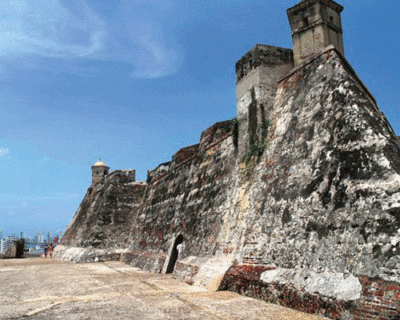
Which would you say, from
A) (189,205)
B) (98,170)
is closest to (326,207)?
(189,205)

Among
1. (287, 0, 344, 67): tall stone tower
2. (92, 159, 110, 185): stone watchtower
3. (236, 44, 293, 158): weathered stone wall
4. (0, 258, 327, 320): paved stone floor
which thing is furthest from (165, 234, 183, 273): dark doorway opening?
(92, 159, 110, 185): stone watchtower

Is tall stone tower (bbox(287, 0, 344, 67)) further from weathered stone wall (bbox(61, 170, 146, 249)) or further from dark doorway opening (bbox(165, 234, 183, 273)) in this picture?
weathered stone wall (bbox(61, 170, 146, 249))

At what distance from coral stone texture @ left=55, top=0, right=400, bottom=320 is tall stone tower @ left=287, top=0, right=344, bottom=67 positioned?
20 centimetres

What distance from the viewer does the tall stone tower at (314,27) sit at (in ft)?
29.0

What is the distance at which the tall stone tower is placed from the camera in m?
8.84

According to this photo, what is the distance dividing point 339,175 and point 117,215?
1618cm

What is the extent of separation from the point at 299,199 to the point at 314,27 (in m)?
5.02

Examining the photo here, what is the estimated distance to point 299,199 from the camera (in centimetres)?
632

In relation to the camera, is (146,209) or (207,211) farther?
(146,209)

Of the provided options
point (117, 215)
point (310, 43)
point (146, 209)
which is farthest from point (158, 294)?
point (117, 215)

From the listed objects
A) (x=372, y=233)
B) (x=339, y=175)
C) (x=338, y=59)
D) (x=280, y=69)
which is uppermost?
(x=280, y=69)

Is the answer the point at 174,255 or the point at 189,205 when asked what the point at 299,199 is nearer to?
the point at 189,205

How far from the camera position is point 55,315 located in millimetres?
5273

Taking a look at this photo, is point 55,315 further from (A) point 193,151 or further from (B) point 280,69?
(A) point 193,151
